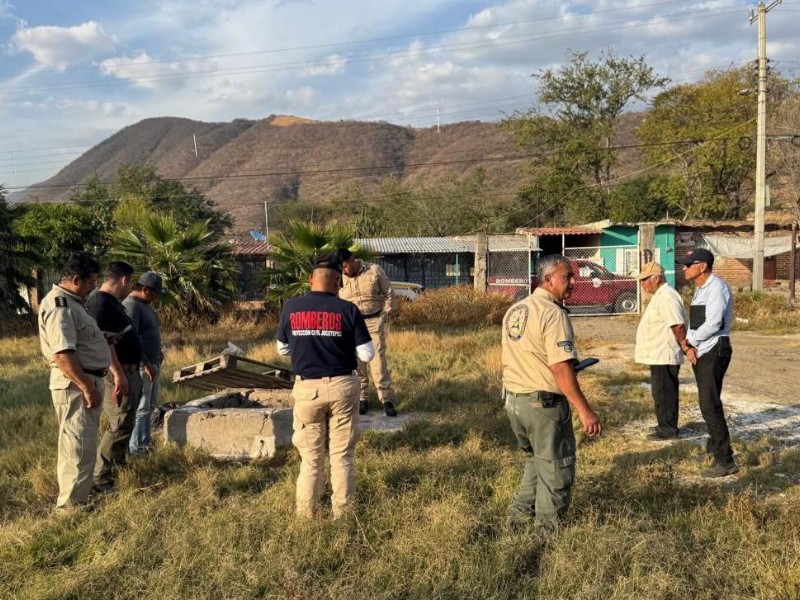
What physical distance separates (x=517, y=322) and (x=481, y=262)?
1356 centimetres

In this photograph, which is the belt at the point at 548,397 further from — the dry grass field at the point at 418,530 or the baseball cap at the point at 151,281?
the baseball cap at the point at 151,281

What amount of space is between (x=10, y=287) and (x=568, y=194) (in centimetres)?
2788

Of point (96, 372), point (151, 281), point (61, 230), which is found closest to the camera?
point (96, 372)

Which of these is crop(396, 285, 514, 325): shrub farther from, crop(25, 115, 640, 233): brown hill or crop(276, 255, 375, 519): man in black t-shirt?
crop(25, 115, 640, 233): brown hill

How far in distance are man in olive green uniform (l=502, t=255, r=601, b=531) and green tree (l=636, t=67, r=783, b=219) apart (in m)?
28.7

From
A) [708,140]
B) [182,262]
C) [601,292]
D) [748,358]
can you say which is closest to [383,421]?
[748,358]

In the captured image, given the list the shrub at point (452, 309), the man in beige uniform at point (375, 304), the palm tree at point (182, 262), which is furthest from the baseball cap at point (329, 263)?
the shrub at point (452, 309)

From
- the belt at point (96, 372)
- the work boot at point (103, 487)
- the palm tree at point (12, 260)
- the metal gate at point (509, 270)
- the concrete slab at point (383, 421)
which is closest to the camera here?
the belt at point (96, 372)

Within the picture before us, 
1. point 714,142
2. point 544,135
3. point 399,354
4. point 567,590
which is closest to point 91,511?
point 567,590

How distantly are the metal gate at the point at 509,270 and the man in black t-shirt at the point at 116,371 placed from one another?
13.1m

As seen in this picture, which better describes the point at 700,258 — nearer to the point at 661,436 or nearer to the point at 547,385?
the point at 661,436

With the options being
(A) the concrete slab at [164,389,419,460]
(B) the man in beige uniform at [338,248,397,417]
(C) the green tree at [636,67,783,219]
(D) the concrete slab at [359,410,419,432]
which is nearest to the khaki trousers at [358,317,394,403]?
(B) the man in beige uniform at [338,248,397,417]

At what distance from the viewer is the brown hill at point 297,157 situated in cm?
8469

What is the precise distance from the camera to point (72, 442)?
13.5 feet
